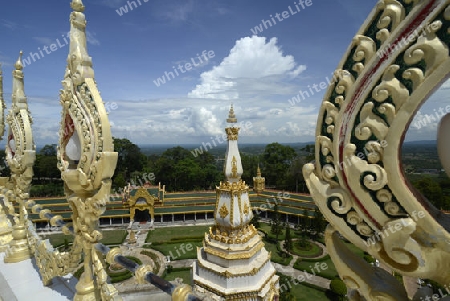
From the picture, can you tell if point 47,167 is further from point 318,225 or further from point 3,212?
point 3,212

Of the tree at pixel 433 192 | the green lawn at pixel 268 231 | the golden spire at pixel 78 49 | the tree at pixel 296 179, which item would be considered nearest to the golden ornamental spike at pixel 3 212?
the golden spire at pixel 78 49

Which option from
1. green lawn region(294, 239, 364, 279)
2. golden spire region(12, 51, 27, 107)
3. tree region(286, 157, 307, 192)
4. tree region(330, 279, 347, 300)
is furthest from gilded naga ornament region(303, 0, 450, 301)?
tree region(286, 157, 307, 192)

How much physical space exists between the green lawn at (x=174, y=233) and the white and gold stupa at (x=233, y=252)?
550 inches

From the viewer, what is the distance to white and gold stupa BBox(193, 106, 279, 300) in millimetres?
8453

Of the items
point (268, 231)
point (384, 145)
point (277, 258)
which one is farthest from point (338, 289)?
point (384, 145)

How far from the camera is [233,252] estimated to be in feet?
28.9

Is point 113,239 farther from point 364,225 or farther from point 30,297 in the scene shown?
point 364,225

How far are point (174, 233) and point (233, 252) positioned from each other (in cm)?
1653

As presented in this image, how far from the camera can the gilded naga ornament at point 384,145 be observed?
1.11 m

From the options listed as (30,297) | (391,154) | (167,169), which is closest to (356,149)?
(391,154)

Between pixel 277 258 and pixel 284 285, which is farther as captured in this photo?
pixel 277 258

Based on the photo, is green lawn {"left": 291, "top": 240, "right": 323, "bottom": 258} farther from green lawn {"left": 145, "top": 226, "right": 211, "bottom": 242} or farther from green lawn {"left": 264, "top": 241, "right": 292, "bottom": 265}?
green lawn {"left": 145, "top": 226, "right": 211, "bottom": 242}

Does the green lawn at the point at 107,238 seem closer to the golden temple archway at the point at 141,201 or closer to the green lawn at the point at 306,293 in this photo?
the golden temple archway at the point at 141,201

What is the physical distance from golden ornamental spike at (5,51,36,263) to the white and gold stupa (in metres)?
5.74
